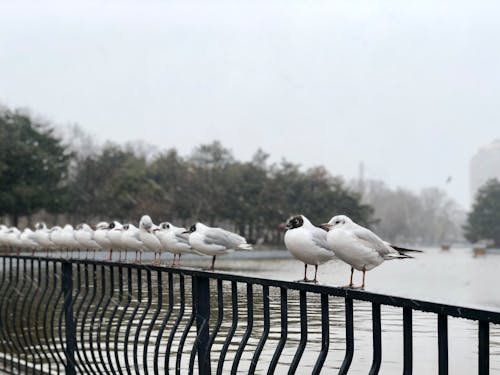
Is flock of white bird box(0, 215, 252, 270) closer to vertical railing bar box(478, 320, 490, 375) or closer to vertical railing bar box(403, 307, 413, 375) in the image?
vertical railing bar box(403, 307, 413, 375)

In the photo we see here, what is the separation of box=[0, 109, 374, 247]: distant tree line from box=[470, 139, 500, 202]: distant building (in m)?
77.5

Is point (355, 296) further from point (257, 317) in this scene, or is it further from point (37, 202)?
point (37, 202)

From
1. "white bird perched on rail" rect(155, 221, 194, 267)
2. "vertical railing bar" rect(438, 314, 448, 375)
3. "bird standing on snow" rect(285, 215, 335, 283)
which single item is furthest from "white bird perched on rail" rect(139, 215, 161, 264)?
"vertical railing bar" rect(438, 314, 448, 375)

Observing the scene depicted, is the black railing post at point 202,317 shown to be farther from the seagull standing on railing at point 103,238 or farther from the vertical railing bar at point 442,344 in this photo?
the seagull standing on railing at point 103,238

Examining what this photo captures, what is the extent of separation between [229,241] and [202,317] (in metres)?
2.02

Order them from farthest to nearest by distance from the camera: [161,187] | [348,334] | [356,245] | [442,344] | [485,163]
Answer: [485,163] → [161,187] → [356,245] → [348,334] → [442,344]

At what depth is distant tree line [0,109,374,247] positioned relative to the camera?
43656 millimetres

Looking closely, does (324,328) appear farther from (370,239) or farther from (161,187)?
(161,187)

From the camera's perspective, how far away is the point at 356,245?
3898 mm

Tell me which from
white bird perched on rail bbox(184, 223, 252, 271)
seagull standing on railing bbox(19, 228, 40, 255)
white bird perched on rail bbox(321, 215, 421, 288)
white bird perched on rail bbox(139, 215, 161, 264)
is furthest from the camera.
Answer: seagull standing on railing bbox(19, 228, 40, 255)

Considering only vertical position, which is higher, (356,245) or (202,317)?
(356,245)

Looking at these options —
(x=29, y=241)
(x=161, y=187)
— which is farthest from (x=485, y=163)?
(x=29, y=241)

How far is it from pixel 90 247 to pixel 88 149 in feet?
206

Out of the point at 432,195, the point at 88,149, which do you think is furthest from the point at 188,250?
the point at 432,195
